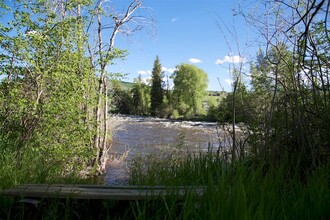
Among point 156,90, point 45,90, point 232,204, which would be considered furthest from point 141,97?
point 232,204

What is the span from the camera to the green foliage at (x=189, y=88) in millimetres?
66375

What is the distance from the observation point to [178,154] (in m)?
7.66

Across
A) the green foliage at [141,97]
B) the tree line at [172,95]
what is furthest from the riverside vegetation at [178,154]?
the green foliage at [141,97]

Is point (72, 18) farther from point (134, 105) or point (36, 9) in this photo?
point (134, 105)

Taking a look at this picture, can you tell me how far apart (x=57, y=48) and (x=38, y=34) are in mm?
642

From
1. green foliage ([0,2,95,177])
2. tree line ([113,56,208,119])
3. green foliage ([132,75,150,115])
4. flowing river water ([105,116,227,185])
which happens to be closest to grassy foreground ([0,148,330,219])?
flowing river water ([105,116,227,185])

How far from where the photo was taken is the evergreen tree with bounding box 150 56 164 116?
6838 cm

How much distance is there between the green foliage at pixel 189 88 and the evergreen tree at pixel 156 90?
3.50m

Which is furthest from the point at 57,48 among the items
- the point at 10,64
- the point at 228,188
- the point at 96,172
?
the point at 228,188

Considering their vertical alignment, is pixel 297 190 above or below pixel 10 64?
below

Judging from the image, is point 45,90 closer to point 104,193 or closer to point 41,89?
point 41,89

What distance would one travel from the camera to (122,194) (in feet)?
8.83

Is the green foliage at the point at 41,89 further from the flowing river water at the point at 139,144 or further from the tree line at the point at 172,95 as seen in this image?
the tree line at the point at 172,95

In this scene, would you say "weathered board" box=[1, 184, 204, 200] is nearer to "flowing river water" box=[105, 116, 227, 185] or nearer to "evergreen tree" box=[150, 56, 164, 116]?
"flowing river water" box=[105, 116, 227, 185]
